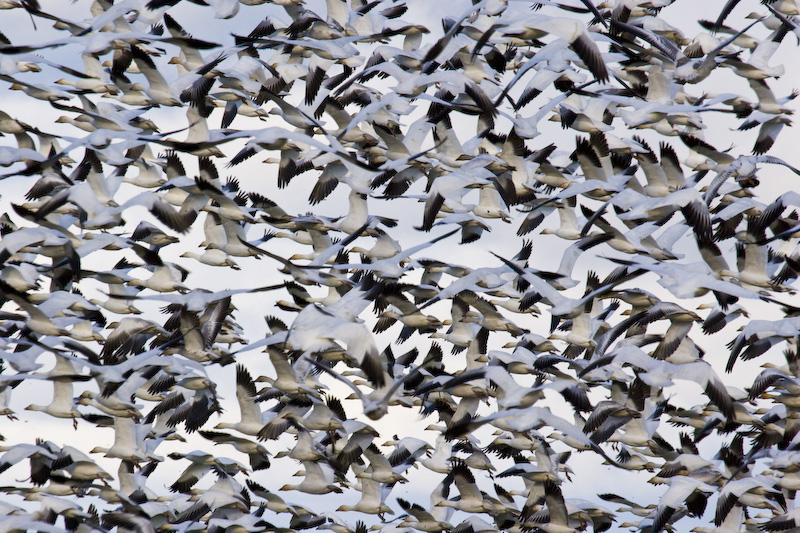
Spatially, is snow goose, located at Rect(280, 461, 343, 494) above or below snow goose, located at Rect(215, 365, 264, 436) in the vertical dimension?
below

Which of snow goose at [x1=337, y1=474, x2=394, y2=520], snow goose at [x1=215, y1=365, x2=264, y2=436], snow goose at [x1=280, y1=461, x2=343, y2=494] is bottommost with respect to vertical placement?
snow goose at [x1=337, y1=474, x2=394, y2=520]

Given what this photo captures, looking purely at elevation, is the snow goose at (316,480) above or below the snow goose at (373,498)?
above

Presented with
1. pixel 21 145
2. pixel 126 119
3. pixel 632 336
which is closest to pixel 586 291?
pixel 632 336

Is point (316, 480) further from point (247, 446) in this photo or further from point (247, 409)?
point (247, 409)

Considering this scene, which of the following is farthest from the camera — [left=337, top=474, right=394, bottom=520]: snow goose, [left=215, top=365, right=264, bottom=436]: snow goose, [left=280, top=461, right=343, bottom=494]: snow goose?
[left=337, top=474, right=394, bottom=520]: snow goose

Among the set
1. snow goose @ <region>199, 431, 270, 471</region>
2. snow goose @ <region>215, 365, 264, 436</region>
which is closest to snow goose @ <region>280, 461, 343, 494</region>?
snow goose @ <region>199, 431, 270, 471</region>

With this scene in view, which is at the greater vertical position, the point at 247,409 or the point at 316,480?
the point at 247,409

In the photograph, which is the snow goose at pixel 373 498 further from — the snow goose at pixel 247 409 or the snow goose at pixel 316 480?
the snow goose at pixel 247 409

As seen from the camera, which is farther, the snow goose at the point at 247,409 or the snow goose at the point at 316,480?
the snow goose at the point at 316,480

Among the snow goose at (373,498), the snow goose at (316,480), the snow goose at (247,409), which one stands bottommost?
the snow goose at (373,498)

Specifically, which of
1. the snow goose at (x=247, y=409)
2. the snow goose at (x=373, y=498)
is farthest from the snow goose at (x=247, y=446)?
the snow goose at (x=373, y=498)

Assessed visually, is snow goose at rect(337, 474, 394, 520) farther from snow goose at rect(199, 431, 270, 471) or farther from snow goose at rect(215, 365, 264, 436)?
snow goose at rect(215, 365, 264, 436)

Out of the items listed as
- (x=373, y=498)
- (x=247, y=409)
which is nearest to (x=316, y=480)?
(x=373, y=498)

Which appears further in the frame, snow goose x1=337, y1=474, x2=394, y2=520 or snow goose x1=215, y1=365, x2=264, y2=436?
snow goose x1=337, y1=474, x2=394, y2=520
